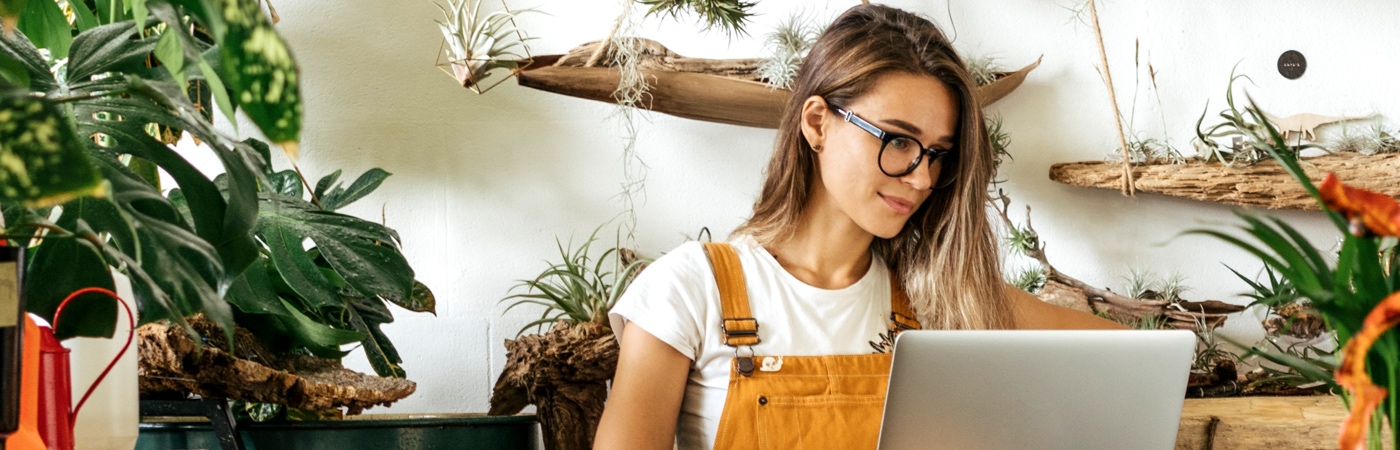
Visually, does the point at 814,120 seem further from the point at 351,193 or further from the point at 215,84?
the point at 215,84

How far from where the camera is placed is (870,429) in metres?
1.74

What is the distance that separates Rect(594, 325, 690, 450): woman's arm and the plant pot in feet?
0.69

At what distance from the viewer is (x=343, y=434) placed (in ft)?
5.42

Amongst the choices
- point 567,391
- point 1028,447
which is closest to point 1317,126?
point 1028,447

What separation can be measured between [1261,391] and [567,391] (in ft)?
4.45

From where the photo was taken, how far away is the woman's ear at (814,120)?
179cm

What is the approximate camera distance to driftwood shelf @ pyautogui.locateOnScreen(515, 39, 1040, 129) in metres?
2.14

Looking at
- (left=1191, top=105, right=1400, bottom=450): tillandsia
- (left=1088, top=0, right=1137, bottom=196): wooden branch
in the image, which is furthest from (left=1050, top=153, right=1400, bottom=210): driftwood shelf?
(left=1191, top=105, right=1400, bottom=450): tillandsia

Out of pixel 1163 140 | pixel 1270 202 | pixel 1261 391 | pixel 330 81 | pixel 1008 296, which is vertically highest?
pixel 330 81

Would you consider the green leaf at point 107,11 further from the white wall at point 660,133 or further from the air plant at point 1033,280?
the air plant at point 1033,280

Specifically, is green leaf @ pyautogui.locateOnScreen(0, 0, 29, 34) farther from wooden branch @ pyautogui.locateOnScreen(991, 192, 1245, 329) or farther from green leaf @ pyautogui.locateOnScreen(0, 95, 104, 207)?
wooden branch @ pyautogui.locateOnScreen(991, 192, 1245, 329)

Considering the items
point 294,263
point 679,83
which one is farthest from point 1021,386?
point 679,83

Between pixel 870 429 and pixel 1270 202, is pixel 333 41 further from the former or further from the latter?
pixel 1270 202

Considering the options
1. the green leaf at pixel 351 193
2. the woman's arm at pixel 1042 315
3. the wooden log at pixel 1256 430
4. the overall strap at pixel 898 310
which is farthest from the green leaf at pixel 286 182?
the wooden log at pixel 1256 430
